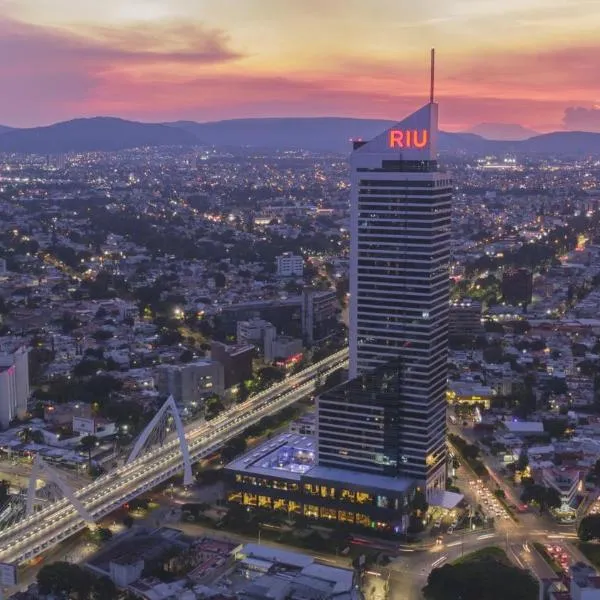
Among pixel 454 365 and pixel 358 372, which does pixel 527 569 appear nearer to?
pixel 358 372

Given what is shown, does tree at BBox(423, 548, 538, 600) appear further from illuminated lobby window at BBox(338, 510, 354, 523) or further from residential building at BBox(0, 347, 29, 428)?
residential building at BBox(0, 347, 29, 428)

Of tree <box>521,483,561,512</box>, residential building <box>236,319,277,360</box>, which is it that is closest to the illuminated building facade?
tree <box>521,483,561,512</box>

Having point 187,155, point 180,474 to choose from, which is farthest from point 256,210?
point 187,155

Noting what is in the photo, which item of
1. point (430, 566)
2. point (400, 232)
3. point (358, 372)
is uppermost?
point (400, 232)

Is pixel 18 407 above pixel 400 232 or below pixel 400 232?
below

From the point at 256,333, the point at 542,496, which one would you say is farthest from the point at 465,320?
the point at 542,496

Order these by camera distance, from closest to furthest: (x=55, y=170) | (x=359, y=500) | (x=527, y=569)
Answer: (x=527, y=569), (x=359, y=500), (x=55, y=170)
